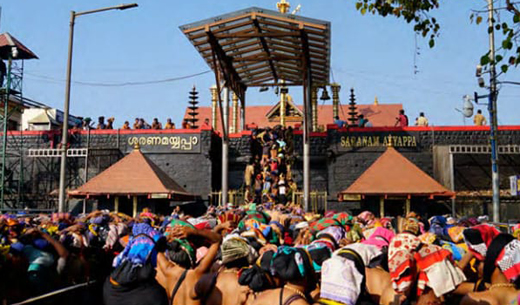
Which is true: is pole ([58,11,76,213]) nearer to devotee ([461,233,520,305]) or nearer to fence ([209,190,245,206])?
fence ([209,190,245,206])

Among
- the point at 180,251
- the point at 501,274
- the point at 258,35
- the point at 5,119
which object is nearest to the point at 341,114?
the point at 258,35

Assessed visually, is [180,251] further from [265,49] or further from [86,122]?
[86,122]

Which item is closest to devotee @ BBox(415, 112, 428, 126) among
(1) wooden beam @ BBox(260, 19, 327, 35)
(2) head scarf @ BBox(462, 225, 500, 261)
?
(1) wooden beam @ BBox(260, 19, 327, 35)

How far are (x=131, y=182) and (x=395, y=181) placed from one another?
10.8 m

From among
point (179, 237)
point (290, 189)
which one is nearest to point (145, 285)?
point (179, 237)

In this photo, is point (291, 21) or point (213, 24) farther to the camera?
point (213, 24)

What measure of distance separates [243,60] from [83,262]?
708 inches

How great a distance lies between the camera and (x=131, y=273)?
4949mm

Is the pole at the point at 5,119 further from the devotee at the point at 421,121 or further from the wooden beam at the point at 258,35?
the devotee at the point at 421,121

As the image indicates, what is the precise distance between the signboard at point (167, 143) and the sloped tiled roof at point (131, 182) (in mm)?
2390

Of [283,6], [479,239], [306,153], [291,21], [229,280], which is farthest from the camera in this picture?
[283,6]

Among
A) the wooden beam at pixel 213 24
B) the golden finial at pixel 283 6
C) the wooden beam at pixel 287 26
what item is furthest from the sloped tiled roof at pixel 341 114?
the wooden beam at pixel 213 24

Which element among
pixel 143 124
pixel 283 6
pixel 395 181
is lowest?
pixel 395 181

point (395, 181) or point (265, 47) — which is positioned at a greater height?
point (265, 47)
